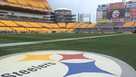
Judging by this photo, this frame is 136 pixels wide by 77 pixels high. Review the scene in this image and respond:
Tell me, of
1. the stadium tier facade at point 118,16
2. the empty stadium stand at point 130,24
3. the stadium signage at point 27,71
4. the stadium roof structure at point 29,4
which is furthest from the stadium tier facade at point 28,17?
the stadium signage at point 27,71

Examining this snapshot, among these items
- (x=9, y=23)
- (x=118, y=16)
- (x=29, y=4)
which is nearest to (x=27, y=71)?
(x=9, y=23)

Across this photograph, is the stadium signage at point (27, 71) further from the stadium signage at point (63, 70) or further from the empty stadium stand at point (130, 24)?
the empty stadium stand at point (130, 24)

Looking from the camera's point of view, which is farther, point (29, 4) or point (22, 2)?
point (29, 4)

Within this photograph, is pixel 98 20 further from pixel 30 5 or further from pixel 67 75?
pixel 67 75

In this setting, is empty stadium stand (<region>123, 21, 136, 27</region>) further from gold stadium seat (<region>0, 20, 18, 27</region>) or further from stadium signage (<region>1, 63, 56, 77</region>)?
stadium signage (<region>1, 63, 56, 77</region>)

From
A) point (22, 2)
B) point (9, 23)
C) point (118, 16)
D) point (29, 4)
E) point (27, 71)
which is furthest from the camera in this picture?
point (118, 16)

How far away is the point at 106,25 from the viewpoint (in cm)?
8175

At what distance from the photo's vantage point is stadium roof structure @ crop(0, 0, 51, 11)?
68.2m

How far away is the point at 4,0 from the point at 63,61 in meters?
64.4

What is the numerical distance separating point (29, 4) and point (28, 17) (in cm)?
466

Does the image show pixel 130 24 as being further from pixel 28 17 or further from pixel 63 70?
pixel 63 70

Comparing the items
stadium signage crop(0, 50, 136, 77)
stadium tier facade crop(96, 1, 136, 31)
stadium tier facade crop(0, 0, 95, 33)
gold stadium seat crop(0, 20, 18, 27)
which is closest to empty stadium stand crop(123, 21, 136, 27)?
stadium tier facade crop(96, 1, 136, 31)

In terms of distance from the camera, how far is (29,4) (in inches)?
3123

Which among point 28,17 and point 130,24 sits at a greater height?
point 28,17
